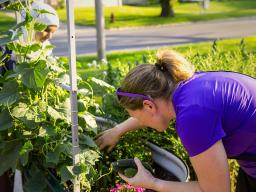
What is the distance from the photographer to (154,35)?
15.4m

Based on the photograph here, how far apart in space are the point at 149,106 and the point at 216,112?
10.6 inches

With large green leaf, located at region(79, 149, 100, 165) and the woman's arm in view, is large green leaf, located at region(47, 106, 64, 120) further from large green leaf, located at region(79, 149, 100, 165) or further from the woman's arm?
the woman's arm

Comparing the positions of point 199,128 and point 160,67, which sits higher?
point 160,67

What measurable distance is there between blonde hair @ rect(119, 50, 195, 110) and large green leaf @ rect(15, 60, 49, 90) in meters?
0.51

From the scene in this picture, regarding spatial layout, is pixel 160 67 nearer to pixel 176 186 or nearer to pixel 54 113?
pixel 176 186

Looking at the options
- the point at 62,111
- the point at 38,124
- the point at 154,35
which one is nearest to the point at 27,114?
the point at 38,124

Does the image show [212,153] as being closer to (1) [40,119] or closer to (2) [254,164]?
(2) [254,164]

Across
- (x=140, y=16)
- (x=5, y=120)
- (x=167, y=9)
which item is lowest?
(x=5, y=120)

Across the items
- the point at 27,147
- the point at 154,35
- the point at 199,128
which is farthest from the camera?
the point at 154,35

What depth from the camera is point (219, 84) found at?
182 cm

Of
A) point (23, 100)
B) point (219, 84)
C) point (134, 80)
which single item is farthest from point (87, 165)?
point (219, 84)

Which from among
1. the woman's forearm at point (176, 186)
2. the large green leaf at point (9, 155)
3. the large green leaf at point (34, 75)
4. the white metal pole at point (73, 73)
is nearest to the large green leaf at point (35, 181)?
the large green leaf at point (9, 155)

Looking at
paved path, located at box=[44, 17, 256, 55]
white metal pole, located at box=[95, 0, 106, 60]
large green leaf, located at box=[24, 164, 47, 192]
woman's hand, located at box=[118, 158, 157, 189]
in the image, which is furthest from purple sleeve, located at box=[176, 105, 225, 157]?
paved path, located at box=[44, 17, 256, 55]

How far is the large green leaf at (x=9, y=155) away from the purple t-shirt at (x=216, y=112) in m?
0.97
